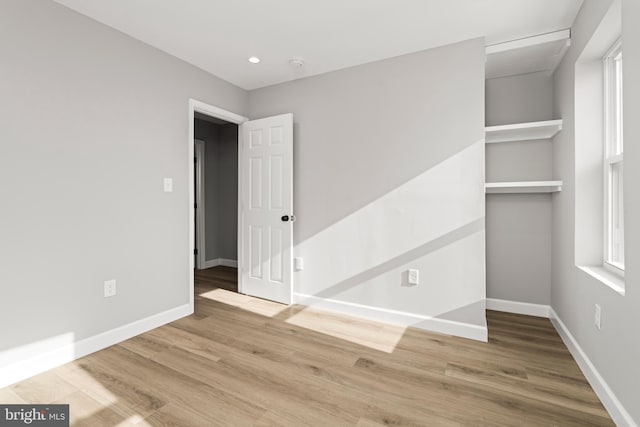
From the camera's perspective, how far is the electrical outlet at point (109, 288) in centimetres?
242

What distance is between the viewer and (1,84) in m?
1.88

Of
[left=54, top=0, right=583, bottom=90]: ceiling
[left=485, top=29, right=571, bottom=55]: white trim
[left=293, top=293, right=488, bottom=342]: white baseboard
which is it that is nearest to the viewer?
[left=54, top=0, right=583, bottom=90]: ceiling

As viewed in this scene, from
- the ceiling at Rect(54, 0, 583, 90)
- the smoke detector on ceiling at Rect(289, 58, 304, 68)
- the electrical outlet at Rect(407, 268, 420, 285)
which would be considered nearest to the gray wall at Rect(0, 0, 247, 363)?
the ceiling at Rect(54, 0, 583, 90)

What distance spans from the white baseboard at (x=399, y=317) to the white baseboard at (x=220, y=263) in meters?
2.28

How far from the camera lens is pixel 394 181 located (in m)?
2.92

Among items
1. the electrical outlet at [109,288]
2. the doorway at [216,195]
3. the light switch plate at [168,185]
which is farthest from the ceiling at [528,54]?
the doorway at [216,195]

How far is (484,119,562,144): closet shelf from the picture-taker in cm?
264

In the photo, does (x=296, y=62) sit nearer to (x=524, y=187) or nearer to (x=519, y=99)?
(x=519, y=99)

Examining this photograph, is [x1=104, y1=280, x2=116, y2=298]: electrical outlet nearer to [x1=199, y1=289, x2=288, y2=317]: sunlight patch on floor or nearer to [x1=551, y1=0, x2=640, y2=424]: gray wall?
[x1=199, y1=289, x2=288, y2=317]: sunlight patch on floor

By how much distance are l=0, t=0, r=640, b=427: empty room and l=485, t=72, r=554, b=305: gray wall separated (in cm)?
2

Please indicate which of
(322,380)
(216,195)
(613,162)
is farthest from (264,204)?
(613,162)

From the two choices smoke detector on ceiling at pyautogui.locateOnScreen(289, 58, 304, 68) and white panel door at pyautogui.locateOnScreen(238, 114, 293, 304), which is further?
white panel door at pyautogui.locateOnScreen(238, 114, 293, 304)

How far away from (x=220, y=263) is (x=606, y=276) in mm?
5145

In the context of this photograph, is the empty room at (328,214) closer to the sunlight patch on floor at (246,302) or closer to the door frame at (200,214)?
the sunlight patch on floor at (246,302)
